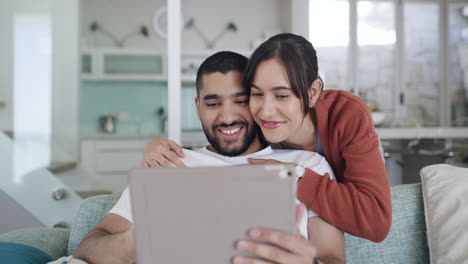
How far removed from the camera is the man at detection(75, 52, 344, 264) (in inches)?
42.8

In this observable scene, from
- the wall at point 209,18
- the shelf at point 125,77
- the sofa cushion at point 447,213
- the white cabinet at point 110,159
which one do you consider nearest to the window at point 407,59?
the wall at point 209,18

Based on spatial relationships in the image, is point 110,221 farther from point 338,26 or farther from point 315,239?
point 338,26

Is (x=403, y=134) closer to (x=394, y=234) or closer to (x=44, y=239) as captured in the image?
(x=394, y=234)

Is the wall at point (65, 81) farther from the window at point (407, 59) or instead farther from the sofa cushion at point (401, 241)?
the sofa cushion at point (401, 241)

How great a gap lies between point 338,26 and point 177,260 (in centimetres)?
423

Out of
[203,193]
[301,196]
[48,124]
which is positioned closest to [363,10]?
[48,124]

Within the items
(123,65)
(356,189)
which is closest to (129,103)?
(123,65)

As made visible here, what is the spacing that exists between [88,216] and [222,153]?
515 mm

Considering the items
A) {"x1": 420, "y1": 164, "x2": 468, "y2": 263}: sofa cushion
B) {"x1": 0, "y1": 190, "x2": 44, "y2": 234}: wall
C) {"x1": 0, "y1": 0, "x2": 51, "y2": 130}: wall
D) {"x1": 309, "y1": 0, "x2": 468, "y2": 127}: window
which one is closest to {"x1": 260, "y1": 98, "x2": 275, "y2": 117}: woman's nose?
{"x1": 420, "y1": 164, "x2": 468, "y2": 263}: sofa cushion

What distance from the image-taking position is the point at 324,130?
128cm

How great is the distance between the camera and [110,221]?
116 cm

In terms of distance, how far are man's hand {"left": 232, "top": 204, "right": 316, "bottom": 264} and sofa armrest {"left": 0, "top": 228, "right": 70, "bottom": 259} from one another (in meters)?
0.83

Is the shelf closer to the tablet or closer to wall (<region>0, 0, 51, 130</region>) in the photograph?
wall (<region>0, 0, 51, 130</region>)

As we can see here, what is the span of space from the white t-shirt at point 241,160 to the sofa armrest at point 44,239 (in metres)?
0.29
